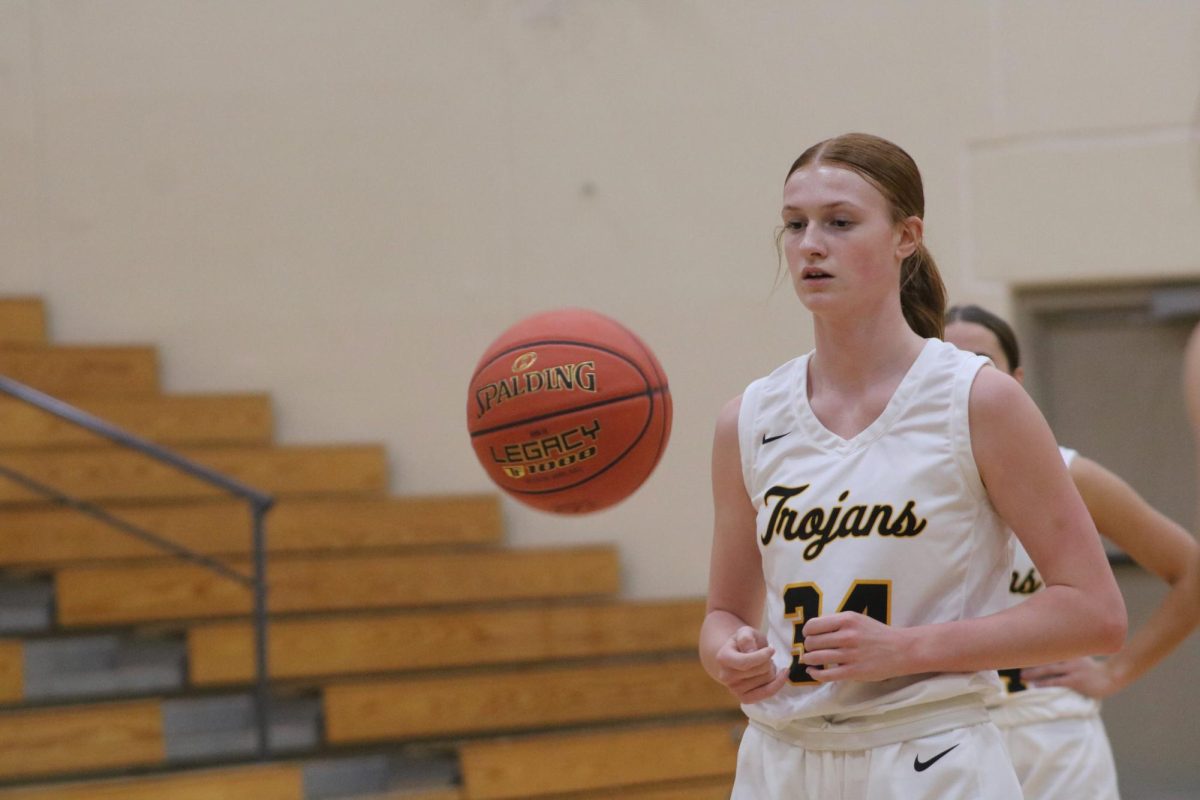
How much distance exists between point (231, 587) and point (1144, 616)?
11.1 ft

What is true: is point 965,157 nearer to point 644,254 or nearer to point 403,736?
point 644,254

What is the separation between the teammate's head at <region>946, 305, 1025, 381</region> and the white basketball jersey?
0.92 metres

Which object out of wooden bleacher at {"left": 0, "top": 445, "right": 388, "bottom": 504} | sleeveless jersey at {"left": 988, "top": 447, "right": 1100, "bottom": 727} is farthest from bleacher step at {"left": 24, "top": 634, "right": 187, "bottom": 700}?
sleeveless jersey at {"left": 988, "top": 447, "right": 1100, "bottom": 727}

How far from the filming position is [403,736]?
491 centimetres

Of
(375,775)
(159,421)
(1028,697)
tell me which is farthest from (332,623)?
(1028,697)

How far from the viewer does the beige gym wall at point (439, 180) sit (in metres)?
5.73

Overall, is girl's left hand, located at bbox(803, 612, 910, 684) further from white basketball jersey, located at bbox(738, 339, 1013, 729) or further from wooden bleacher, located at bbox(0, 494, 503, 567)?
wooden bleacher, located at bbox(0, 494, 503, 567)

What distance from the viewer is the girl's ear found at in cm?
184

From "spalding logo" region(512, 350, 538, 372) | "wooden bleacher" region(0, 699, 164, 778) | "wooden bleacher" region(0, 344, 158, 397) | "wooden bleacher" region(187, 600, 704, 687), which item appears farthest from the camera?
"wooden bleacher" region(0, 344, 158, 397)

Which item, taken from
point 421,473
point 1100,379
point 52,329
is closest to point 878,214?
point 1100,379

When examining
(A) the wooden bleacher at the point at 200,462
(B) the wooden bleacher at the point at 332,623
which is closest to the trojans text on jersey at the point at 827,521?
(B) the wooden bleacher at the point at 332,623

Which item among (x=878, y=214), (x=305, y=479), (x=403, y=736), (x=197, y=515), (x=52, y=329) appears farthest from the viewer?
(x=52, y=329)

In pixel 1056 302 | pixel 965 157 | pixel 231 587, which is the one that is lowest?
pixel 231 587

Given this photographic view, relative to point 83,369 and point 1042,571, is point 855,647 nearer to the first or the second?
point 1042,571
